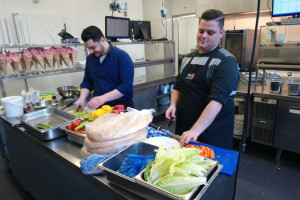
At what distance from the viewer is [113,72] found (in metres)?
2.18

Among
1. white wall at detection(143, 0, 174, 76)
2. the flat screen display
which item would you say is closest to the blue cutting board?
the flat screen display

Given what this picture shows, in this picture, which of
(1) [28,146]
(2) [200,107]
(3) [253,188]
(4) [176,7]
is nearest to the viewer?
(2) [200,107]

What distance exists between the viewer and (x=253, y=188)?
2.29 m

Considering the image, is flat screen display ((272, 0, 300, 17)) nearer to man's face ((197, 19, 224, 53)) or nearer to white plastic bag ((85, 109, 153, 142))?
man's face ((197, 19, 224, 53))

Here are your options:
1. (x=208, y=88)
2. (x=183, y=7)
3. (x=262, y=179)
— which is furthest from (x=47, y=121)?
(x=183, y=7)

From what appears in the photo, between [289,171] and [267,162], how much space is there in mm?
263

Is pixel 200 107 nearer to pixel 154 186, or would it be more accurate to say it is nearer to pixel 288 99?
pixel 154 186

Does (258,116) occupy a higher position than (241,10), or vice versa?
(241,10)

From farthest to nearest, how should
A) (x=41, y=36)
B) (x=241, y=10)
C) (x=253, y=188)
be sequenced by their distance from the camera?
(x=241, y=10) → (x=41, y=36) → (x=253, y=188)

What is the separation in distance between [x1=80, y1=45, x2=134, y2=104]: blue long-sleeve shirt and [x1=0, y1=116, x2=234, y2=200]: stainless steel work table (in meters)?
0.81

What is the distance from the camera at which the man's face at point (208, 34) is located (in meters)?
1.43

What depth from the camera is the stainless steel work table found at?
103 centimetres

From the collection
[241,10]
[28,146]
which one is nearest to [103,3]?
[241,10]

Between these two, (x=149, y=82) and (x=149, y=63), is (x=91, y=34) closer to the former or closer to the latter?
(x=149, y=82)
